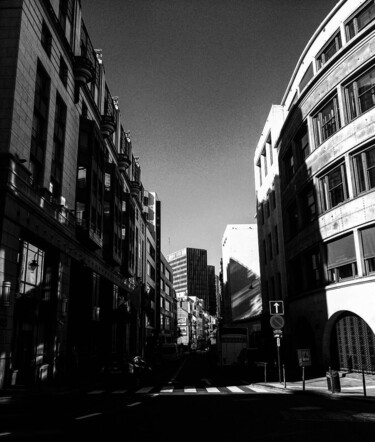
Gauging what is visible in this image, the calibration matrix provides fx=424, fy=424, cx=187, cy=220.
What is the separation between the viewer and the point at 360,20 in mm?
25812

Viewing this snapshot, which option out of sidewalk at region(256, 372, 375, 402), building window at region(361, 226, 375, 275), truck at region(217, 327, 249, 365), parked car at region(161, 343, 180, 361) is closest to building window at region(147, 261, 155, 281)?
parked car at region(161, 343, 180, 361)

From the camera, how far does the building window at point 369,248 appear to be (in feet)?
74.9

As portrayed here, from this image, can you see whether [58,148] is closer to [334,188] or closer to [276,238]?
[334,188]

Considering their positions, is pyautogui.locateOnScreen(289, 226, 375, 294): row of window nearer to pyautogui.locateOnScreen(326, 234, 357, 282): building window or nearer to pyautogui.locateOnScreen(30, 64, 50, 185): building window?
pyautogui.locateOnScreen(326, 234, 357, 282): building window

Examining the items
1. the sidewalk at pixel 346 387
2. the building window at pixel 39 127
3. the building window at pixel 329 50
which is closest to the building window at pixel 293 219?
the building window at pixel 329 50

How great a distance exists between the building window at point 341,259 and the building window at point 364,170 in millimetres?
3074

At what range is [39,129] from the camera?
90.0 feet

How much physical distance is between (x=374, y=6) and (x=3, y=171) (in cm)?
2269

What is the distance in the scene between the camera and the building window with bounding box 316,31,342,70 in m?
28.1

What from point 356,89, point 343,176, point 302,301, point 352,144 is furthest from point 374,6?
point 302,301

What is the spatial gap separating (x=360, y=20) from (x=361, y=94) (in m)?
5.02

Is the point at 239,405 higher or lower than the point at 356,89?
lower

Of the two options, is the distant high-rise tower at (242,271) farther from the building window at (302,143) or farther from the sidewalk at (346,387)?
the sidewalk at (346,387)

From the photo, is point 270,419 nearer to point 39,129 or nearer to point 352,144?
point 352,144
